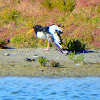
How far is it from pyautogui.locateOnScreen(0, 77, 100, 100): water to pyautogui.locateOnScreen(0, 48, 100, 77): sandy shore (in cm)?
45

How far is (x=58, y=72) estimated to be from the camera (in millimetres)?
7539

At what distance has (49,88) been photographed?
6.26 m

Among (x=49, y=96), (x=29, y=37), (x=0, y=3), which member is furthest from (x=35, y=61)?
(x=0, y=3)

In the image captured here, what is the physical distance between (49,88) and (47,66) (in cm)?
196

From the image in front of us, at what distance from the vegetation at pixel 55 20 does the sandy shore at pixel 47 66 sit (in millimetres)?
1628

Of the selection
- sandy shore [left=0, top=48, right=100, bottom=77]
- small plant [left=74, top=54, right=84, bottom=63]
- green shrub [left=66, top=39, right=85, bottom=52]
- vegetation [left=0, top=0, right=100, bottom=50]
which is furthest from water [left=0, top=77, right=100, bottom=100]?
vegetation [left=0, top=0, right=100, bottom=50]

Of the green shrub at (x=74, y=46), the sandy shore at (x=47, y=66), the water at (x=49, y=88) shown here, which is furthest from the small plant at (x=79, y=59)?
the green shrub at (x=74, y=46)

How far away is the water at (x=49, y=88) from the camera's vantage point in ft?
18.7

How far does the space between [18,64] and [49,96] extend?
9.38 ft

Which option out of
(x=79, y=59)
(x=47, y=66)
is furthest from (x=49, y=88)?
(x=79, y=59)

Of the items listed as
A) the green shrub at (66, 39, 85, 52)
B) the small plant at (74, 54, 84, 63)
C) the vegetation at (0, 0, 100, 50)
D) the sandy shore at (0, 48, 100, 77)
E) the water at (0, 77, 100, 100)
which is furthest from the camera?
the vegetation at (0, 0, 100, 50)

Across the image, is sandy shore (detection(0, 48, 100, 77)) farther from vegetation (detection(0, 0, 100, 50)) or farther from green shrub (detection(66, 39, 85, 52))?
vegetation (detection(0, 0, 100, 50))

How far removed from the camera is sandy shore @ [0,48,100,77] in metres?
7.43

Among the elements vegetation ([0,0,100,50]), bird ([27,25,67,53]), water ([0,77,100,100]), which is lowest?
water ([0,77,100,100])
